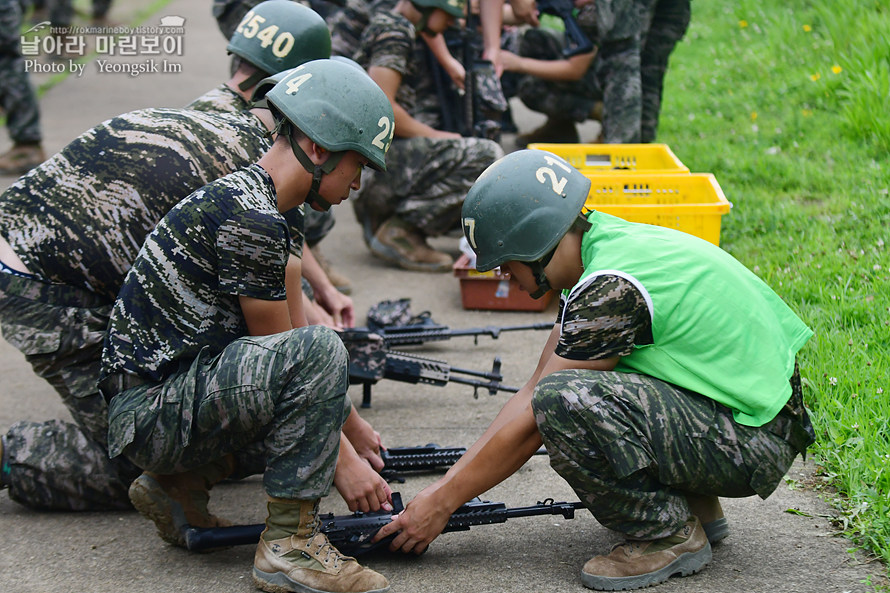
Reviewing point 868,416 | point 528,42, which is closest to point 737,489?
point 868,416

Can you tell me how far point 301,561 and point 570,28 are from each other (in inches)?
227

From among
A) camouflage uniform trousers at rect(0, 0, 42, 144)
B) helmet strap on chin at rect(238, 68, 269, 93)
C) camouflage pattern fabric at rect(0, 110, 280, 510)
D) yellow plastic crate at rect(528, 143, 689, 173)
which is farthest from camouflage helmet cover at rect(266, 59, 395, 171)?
camouflage uniform trousers at rect(0, 0, 42, 144)

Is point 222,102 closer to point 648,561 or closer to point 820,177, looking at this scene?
point 648,561

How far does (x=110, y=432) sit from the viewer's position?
3082mm

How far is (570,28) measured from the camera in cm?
772

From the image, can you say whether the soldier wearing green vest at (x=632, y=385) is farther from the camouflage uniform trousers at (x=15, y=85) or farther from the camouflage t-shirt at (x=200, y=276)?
the camouflage uniform trousers at (x=15, y=85)

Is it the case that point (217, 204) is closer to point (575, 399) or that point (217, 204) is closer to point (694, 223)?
point (575, 399)

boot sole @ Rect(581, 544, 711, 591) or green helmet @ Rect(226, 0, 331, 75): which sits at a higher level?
green helmet @ Rect(226, 0, 331, 75)

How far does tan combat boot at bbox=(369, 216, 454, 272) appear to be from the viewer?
6488 millimetres

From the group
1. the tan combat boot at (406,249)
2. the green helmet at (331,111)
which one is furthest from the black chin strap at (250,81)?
the tan combat boot at (406,249)

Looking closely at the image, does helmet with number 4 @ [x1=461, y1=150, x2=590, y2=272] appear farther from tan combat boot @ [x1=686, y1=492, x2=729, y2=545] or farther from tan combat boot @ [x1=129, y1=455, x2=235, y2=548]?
tan combat boot @ [x1=129, y1=455, x2=235, y2=548]

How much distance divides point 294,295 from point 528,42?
5.46 m

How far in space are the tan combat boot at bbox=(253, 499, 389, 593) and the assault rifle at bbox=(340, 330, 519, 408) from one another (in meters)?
1.26

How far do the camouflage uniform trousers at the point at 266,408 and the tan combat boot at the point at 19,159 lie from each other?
620 cm
